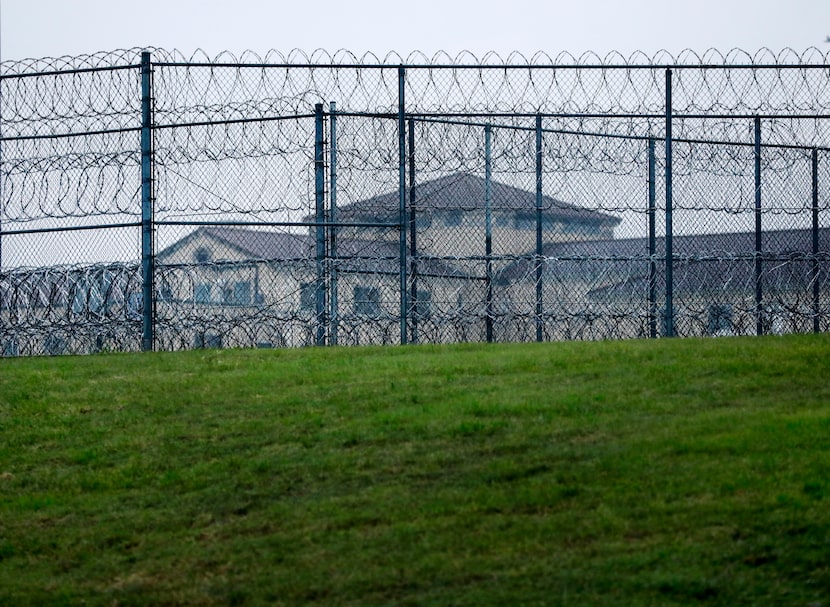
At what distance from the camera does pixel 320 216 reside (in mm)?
13812

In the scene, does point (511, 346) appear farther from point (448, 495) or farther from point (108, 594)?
point (108, 594)

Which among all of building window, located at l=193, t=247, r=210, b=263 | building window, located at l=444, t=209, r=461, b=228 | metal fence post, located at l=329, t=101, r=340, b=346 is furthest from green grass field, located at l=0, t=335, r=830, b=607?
building window, located at l=444, t=209, r=461, b=228

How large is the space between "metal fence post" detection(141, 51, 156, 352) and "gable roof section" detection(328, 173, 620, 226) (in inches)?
81.5

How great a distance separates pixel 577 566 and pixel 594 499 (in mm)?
819

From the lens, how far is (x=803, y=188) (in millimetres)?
16672

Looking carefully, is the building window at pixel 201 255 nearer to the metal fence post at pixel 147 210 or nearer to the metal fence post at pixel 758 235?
the metal fence post at pixel 147 210

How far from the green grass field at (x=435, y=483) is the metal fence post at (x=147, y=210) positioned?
2599mm

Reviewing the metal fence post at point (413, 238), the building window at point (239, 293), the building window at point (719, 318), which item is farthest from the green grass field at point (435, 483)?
the building window at point (719, 318)

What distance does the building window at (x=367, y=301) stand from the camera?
14163 mm

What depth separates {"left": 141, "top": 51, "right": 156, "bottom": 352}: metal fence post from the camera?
12820 mm

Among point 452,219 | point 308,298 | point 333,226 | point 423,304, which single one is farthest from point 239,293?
point 452,219

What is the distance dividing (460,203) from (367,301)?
11.4ft

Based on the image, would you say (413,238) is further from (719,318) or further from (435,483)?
(435,483)

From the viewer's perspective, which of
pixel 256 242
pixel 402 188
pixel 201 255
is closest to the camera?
pixel 402 188
